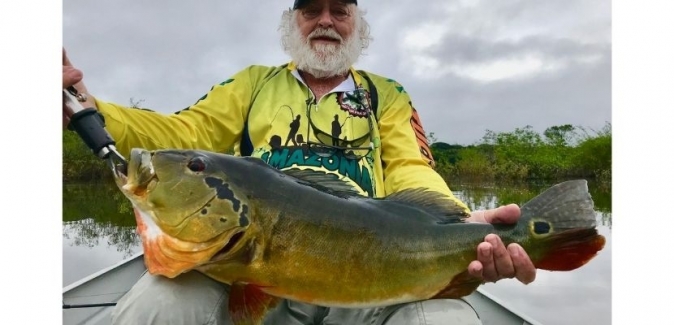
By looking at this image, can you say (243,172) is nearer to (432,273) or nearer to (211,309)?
(211,309)

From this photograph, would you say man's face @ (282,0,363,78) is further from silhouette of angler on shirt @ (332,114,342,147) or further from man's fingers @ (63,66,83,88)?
man's fingers @ (63,66,83,88)

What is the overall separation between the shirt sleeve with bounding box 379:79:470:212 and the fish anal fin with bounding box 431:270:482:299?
47 centimetres

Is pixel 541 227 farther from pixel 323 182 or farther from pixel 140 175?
pixel 140 175

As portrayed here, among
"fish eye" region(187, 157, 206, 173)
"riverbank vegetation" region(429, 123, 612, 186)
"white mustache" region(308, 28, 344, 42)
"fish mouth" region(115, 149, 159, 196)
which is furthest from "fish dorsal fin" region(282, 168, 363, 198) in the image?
"riverbank vegetation" region(429, 123, 612, 186)

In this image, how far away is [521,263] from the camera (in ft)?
4.84

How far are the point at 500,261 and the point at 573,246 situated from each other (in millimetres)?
211

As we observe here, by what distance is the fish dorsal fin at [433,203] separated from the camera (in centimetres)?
154

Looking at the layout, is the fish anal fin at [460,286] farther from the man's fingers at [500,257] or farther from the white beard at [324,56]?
the white beard at [324,56]

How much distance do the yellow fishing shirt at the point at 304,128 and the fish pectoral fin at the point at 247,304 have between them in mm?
719

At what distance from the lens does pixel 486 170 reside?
12.2 metres

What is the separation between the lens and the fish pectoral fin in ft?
4.50
